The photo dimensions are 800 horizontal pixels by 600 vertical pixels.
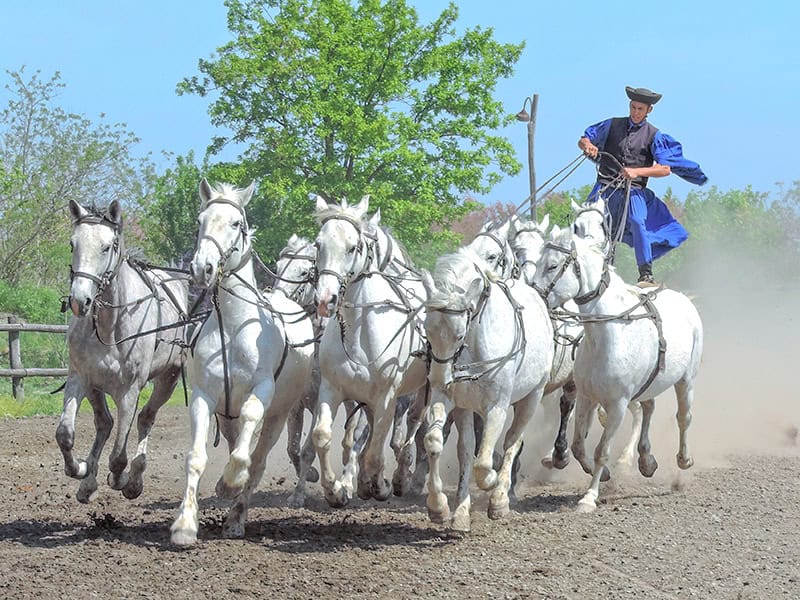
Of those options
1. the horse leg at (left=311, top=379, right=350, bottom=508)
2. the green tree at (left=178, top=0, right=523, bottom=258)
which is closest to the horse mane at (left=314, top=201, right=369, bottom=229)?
the horse leg at (left=311, top=379, right=350, bottom=508)

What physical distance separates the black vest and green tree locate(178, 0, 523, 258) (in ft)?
48.8

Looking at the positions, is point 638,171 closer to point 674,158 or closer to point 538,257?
point 674,158

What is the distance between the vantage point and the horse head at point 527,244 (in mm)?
9984

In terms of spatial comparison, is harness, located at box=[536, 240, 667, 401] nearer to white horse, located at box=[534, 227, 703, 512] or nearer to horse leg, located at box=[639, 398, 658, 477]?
white horse, located at box=[534, 227, 703, 512]

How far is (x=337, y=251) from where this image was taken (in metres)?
7.65

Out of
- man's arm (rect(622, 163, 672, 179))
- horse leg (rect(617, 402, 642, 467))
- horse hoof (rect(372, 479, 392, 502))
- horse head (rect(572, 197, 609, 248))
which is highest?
man's arm (rect(622, 163, 672, 179))

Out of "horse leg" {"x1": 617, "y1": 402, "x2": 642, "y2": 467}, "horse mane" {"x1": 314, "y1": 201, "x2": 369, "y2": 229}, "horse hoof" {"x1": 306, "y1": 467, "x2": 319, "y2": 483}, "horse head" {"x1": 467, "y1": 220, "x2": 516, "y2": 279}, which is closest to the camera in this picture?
"horse mane" {"x1": 314, "y1": 201, "x2": 369, "y2": 229}

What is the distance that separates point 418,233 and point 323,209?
18905 mm

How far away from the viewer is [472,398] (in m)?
8.16

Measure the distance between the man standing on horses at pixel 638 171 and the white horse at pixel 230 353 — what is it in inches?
167

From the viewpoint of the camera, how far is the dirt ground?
6520 millimetres

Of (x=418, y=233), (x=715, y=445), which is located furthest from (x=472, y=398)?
(x=418, y=233)

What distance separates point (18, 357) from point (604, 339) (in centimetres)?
1068

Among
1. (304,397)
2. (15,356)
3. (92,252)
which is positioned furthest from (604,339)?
(15,356)
